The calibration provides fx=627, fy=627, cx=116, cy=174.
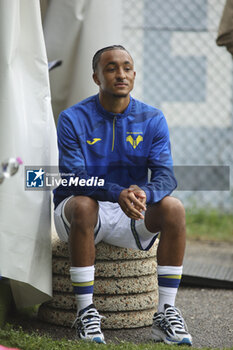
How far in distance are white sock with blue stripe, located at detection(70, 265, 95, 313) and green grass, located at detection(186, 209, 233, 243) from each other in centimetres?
273

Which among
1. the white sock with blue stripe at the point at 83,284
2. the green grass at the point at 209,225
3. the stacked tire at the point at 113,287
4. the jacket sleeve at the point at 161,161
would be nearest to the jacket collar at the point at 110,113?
the jacket sleeve at the point at 161,161

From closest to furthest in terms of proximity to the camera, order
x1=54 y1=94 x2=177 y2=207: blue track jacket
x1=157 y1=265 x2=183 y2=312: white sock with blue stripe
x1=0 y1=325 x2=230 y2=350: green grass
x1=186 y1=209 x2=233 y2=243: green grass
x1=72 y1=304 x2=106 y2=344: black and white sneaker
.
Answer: x1=0 y1=325 x2=230 y2=350: green grass < x1=72 y1=304 x2=106 y2=344: black and white sneaker < x1=157 y1=265 x2=183 y2=312: white sock with blue stripe < x1=54 y1=94 x2=177 y2=207: blue track jacket < x1=186 y1=209 x2=233 y2=243: green grass

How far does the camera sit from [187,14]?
588 cm

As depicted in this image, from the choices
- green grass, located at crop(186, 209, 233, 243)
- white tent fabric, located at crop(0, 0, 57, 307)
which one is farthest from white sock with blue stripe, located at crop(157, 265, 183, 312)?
green grass, located at crop(186, 209, 233, 243)

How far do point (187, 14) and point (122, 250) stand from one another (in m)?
3.58

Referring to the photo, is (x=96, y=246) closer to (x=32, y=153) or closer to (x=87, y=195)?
(x=87, y=195)

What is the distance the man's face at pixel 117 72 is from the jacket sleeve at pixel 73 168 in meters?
0.25

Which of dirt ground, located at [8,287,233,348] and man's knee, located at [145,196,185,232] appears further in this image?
dirt ground, located at [8,287,233,348]

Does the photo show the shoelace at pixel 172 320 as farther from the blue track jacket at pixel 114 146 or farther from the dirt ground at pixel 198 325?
the blue track jacket at pixel 114 146

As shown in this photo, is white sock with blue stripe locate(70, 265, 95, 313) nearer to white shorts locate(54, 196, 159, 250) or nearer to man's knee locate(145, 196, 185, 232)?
white shorts locate(54, 196, 159, 250)

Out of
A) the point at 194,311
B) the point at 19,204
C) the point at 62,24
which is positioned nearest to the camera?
the point at 19,204

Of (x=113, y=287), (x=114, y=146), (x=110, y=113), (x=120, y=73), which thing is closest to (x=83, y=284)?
(x=113, y=287)

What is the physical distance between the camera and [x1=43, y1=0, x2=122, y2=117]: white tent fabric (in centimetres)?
382

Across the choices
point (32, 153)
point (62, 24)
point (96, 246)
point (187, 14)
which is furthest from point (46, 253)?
point (187, 14)
